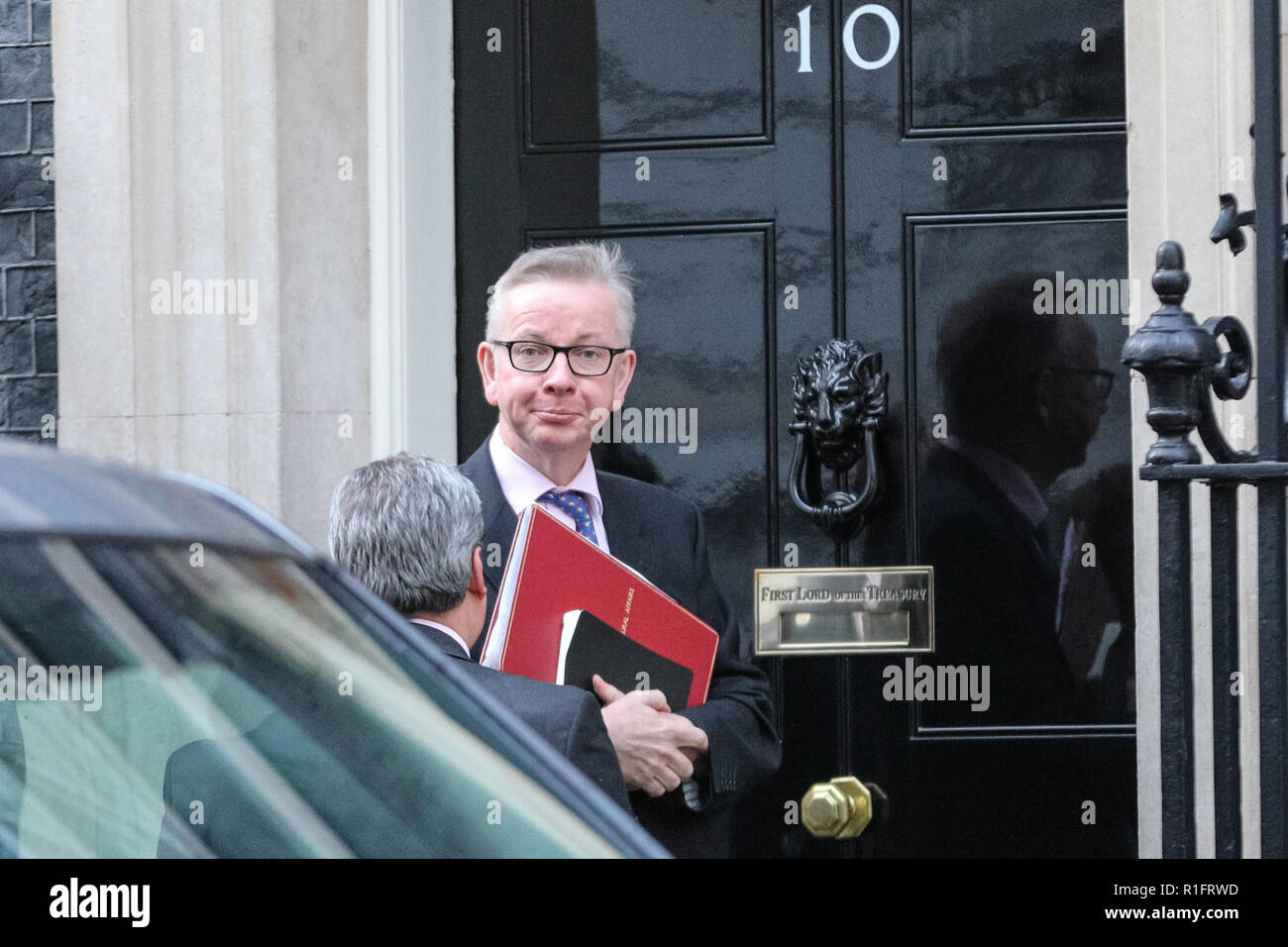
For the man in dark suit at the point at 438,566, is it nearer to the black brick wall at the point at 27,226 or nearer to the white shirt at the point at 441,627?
the white shirt at the point at 441,627

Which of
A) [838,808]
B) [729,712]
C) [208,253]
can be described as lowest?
[838,808]

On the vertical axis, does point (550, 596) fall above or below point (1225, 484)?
below

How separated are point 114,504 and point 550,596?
1.28 meters

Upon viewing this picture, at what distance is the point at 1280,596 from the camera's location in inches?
85.9

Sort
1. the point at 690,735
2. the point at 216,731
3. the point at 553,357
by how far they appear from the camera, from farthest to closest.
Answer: the point at 553,357 → the point at 690,735 → the point at 216,731

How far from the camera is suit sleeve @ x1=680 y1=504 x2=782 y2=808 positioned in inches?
110

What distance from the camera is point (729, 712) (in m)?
2.92

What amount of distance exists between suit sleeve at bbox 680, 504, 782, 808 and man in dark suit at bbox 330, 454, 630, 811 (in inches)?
21.5

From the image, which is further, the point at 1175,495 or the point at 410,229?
the point at 410,229

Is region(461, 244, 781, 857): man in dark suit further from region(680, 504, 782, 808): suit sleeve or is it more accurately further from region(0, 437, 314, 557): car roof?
region(0, 437, 314, 557): car roof

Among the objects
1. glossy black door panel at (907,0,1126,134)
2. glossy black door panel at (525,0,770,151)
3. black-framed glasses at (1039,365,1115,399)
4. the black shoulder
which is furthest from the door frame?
black-framed glasses at (1039,365,1115,399)

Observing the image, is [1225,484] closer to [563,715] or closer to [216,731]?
[563,715]

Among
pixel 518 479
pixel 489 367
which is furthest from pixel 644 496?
pixel 489 367
